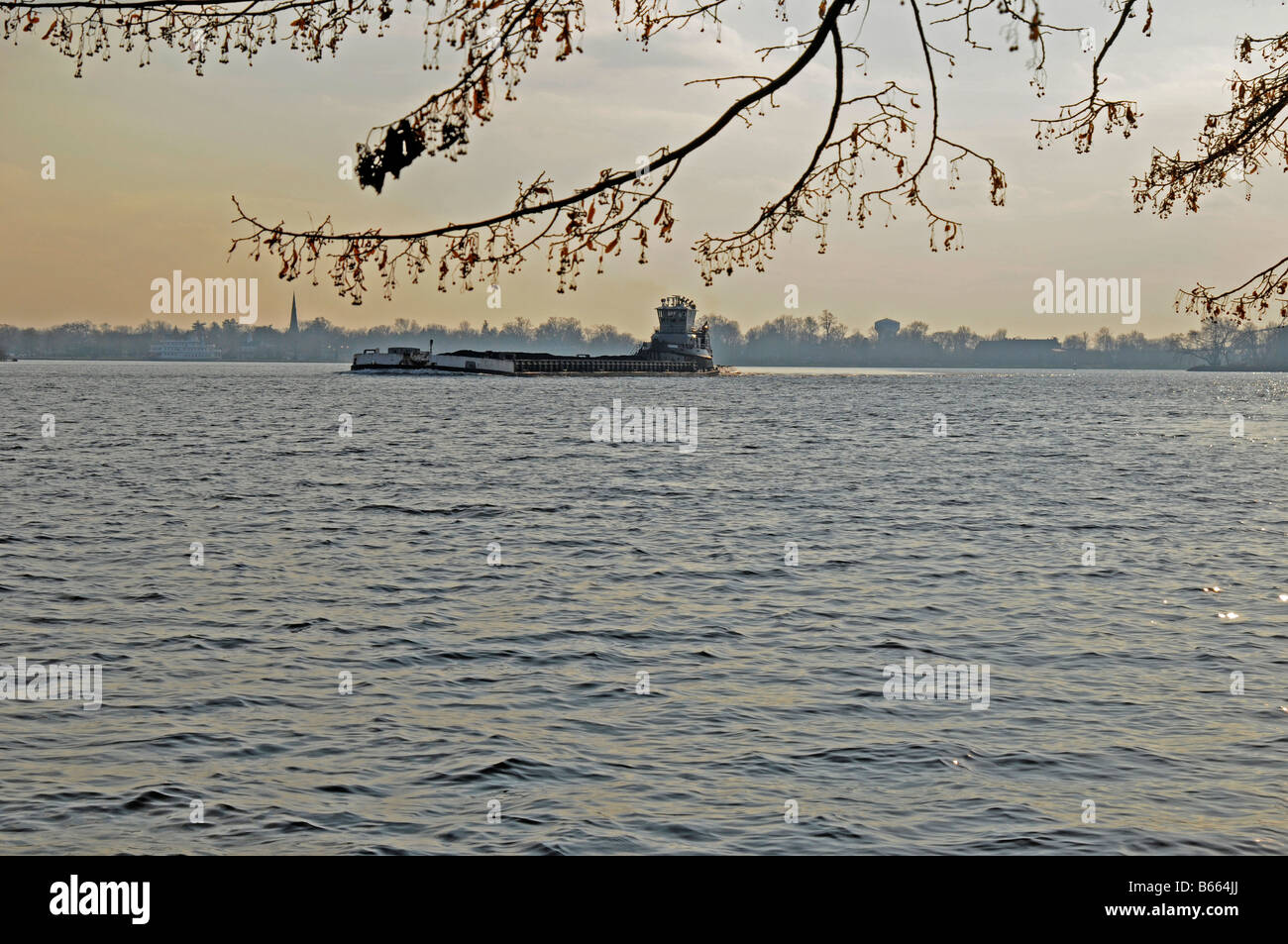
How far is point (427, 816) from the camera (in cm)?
1055

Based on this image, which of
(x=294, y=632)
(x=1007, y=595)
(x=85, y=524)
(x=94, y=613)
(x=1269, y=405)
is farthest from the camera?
(x=1269, y=405)

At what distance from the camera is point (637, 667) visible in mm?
16141

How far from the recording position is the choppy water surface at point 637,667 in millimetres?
10633

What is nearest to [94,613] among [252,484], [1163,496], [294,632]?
[294,632]

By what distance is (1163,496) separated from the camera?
41.0 meters

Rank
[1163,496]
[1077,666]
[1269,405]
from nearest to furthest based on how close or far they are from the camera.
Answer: [1077,666] → [1163,496] → [1269,405]

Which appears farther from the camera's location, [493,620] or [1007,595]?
[1007,595]

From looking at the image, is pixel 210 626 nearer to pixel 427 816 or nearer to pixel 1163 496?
pixel 427 816

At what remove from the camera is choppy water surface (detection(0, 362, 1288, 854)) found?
34.9 ft

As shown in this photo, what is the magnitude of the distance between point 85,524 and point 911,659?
22.0m
